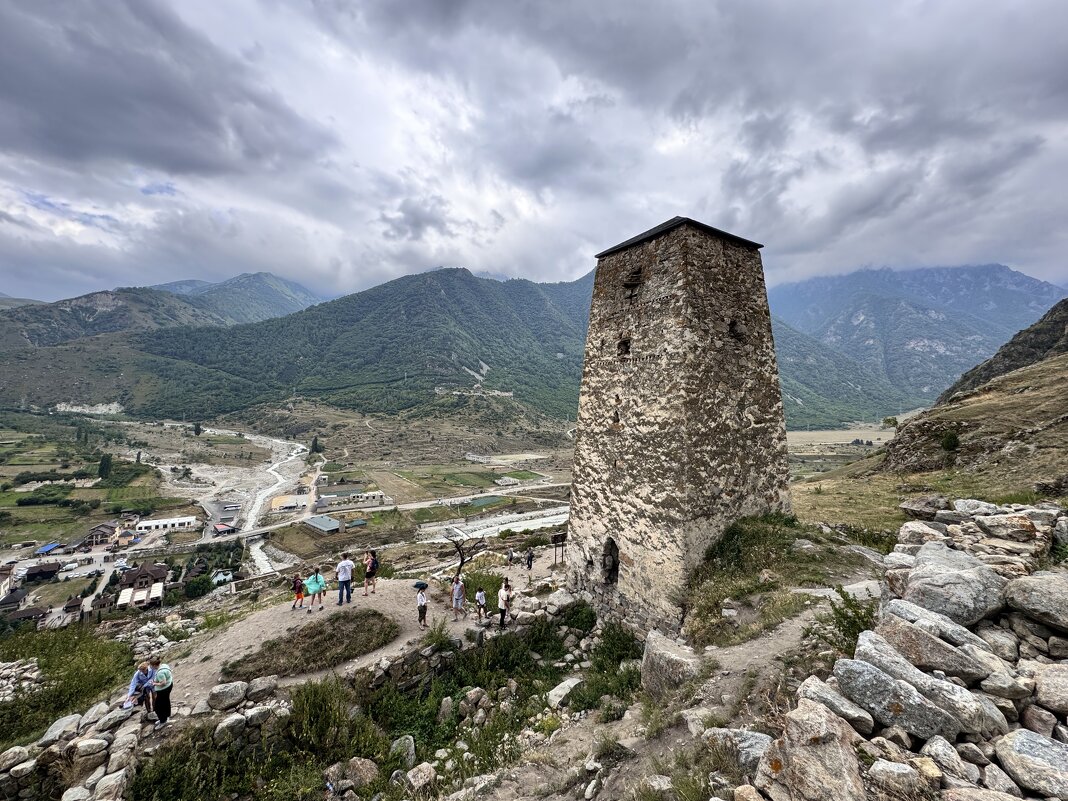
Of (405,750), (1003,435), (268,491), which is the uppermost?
(1003,435)

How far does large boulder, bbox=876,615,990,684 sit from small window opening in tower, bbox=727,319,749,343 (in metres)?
7.66

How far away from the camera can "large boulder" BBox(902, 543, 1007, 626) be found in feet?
15.3

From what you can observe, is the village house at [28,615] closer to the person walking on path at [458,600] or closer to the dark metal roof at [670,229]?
the person walking on path at [458,600]

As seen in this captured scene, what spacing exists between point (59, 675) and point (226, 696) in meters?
6.32

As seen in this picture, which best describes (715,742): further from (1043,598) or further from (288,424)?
(288,424)

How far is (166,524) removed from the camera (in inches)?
2837

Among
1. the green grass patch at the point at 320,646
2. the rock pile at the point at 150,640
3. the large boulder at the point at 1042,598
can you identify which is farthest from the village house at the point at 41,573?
the large boulder at the point at 1042,598

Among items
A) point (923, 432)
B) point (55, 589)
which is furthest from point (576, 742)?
point (55, 589)

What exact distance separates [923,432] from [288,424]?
7389 inches

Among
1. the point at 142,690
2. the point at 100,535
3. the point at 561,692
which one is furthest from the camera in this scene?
the point at 100,535

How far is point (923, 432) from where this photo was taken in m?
25.5

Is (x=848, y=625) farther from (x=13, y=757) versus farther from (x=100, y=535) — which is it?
(x=100, y=535)

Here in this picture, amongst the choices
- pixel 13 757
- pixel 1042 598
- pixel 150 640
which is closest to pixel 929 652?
pixel 1042 598

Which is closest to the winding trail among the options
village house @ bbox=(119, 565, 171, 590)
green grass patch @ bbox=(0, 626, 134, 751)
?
village house @ bbox=(119, 565, 171, 590)
